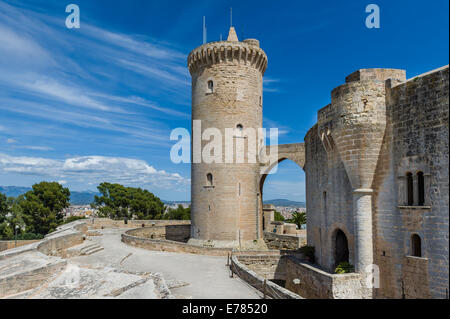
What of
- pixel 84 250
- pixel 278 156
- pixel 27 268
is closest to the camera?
pixel 27 268

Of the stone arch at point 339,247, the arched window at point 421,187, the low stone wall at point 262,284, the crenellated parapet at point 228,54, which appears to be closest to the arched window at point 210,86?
the crenellated parapet at point 228,54

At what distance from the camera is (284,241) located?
76.3 ft

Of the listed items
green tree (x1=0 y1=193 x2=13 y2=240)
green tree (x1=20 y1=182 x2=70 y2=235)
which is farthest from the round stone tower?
green tree (x1=0 y1=193 x2=13 y2=240)

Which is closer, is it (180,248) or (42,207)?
(180,248)

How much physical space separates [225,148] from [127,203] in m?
27.2

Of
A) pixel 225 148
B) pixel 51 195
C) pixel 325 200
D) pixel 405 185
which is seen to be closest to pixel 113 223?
pixel 51 195

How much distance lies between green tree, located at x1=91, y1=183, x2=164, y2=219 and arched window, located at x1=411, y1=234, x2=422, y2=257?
3757 cm

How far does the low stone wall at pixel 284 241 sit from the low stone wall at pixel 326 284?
692 cm

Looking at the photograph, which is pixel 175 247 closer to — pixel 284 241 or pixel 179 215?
pixel 284 241

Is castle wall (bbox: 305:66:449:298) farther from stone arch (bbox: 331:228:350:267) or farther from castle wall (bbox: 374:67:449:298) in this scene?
stone arch (bbox: 331:228:350:267)

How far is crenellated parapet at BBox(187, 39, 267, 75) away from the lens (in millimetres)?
22688
